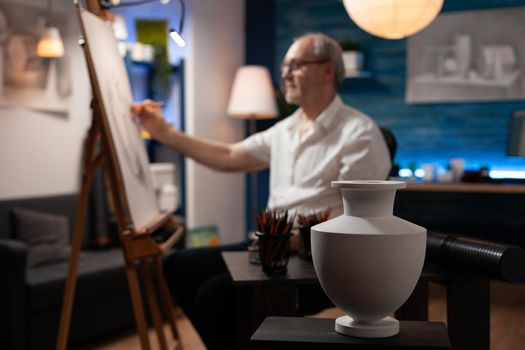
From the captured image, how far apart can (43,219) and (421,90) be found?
3124 millimetres

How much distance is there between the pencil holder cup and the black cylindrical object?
39cm

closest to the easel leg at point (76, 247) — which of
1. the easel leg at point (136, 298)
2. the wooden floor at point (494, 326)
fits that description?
the easel leg at point (136, 298)

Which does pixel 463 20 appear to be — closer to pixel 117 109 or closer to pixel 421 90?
pixel 421 90

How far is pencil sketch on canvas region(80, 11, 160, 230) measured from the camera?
8.39 ft

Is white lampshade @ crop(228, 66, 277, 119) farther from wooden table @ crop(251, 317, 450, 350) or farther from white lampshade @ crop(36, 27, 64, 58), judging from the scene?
wooden table @ crop(251, 317, 450, 350)

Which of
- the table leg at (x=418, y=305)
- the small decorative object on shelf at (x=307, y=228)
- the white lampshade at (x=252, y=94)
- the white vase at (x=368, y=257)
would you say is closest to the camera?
the white vase at (x=368, y=257)

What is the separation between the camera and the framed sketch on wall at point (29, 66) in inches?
167

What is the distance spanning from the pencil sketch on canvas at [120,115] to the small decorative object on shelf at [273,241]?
0.72 m

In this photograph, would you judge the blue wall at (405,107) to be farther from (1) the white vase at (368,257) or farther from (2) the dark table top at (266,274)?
(1) the white vase at (368,257)

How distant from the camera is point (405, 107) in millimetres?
5852

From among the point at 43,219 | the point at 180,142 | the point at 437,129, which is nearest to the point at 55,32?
the point at 43,219

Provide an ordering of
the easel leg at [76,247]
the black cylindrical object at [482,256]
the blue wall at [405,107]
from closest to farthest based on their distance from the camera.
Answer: the black cylindrical object at [482,256], the easel leg at [76,247], the blue wall at [405,107]

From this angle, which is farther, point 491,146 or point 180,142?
point 491,146

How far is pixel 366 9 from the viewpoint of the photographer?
3.07 metres
